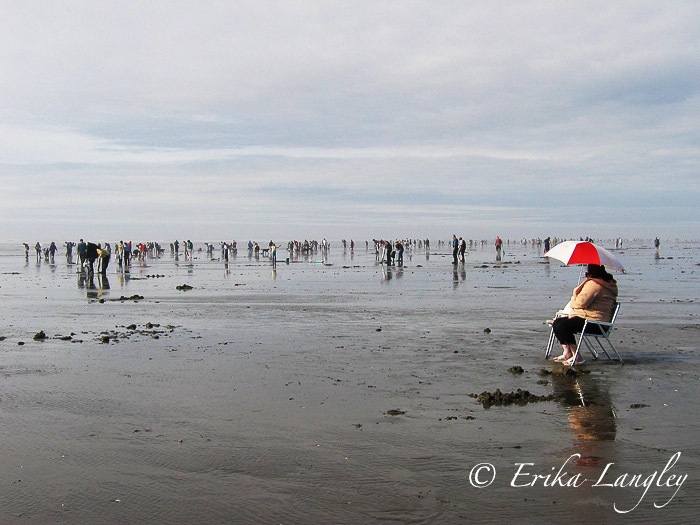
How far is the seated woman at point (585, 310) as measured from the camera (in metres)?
10.7

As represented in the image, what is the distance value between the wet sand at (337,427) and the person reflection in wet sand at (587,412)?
0.09 feet

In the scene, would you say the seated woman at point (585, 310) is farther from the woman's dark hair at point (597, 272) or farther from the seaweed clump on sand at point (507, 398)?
the seaweed clump on sand at point (507, 398)

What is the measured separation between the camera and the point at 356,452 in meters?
6.47

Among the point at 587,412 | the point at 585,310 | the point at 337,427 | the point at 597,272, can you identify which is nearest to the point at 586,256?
the point at 597,272

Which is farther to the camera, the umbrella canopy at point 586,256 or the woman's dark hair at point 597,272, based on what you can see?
the woman's dark hair at point 597,272

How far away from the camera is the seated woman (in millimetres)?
10727

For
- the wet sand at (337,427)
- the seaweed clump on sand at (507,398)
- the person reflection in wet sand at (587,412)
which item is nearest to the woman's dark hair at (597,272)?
the wet sand at (337,427)

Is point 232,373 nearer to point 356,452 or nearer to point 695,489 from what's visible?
point 356,452

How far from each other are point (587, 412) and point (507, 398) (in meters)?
0.95

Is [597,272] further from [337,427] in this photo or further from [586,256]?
[337,427]

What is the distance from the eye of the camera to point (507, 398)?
27.3ft

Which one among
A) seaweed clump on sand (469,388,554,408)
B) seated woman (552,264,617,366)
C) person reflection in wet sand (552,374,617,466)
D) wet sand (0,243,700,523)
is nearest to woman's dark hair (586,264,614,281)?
seated woman (552,264,617,366)

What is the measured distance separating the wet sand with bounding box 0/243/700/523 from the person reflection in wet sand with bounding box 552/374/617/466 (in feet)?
0.09

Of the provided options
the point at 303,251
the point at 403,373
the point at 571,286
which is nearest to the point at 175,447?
the point at 403,373
